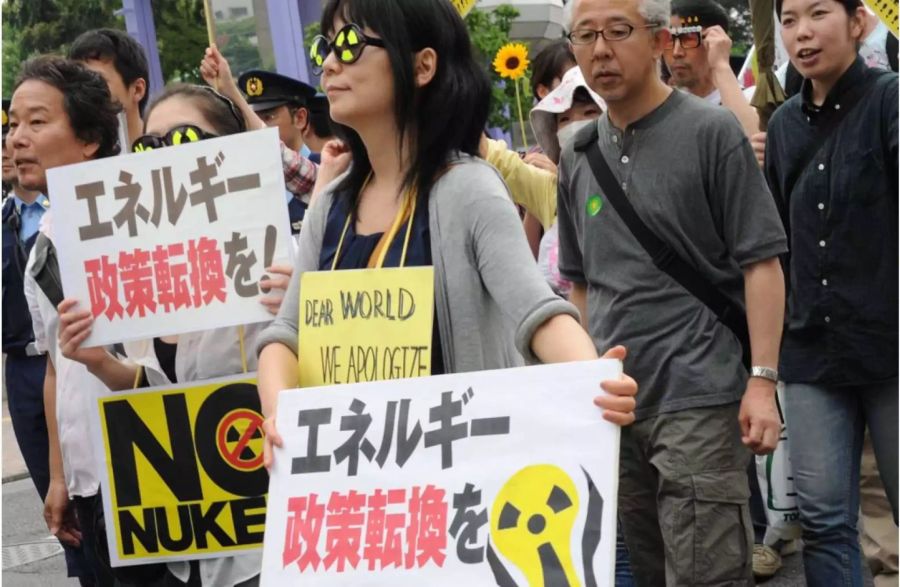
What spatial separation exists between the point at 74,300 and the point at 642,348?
152 cm

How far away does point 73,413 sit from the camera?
435 cm

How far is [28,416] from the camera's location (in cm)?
575

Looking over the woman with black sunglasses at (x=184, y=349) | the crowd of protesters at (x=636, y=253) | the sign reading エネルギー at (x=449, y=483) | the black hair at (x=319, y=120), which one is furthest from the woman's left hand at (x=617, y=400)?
the black hair at (x=319, y=120)

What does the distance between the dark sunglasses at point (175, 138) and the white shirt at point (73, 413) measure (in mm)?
429

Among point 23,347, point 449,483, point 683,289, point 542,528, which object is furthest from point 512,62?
point 542,528

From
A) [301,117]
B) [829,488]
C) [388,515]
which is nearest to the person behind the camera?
[388,515]

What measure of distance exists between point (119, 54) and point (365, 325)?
10.4 feet

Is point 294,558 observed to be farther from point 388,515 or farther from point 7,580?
point 7,580

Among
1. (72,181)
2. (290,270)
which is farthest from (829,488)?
(72,181)

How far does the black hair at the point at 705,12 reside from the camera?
607 centimetres

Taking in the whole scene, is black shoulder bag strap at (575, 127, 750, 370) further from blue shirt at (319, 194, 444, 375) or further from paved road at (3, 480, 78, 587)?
paved road at (3, 480, 78, 587)

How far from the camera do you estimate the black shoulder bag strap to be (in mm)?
3865

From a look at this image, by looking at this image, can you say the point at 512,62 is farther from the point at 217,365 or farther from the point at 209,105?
the point at 217,365

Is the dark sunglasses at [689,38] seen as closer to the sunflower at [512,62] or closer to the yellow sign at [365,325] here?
the sunflower at [512,62]
